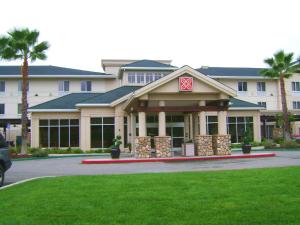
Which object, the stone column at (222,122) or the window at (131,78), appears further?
the window at (131,78)

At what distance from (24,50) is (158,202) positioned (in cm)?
2356

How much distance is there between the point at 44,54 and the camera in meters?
28.2

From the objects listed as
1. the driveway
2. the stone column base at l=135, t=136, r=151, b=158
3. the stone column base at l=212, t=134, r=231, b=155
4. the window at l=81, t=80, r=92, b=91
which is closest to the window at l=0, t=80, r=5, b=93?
the window at l=81, t=80, r=92, b=91

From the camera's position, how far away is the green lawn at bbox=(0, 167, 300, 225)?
19.6ft

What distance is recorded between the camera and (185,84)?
21781 millimetres

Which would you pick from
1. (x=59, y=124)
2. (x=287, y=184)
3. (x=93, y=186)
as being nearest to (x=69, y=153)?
(x=59, y=124)

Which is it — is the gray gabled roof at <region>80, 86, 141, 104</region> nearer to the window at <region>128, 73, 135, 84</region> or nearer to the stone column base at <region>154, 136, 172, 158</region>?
the window at <region>128, 73, 135, 84</region>

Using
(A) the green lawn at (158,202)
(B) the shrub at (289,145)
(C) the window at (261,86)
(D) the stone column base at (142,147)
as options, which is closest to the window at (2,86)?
(D) the stone column base at (142,147)

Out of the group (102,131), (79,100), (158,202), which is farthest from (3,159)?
(79,100)

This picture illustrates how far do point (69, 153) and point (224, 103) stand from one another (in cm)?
1305

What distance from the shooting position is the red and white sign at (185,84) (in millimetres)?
21719

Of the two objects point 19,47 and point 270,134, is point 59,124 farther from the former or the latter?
point 270,134

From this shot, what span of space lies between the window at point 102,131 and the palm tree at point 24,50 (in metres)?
5.50

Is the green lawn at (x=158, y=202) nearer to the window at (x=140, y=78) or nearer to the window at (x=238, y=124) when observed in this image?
the window at (x=238, y=124)
